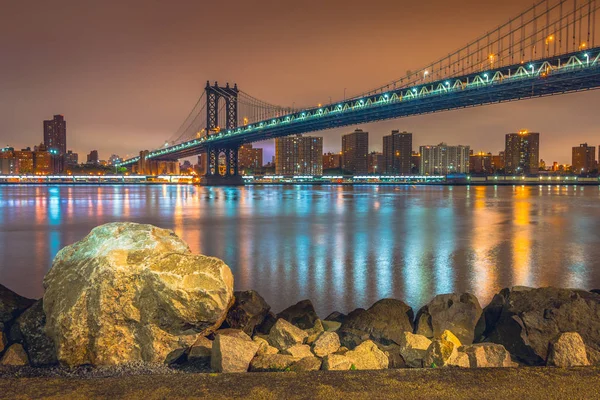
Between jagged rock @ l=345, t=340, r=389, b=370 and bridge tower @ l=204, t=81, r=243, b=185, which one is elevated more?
bridge tower @ l=204, t=81, r=243, b=185

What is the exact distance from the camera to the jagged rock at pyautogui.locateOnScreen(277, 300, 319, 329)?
18.3 feet

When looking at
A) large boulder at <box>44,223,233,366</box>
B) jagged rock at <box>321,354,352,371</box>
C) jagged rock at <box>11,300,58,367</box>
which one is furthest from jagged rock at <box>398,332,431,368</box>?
jagged rock at <box>11,300,58,367</box>

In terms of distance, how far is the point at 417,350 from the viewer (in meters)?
4.39

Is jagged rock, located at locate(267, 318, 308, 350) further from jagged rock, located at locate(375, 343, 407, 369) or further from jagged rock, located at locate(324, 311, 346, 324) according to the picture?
jagged rock, located at locate(324, 311, 346, 324)

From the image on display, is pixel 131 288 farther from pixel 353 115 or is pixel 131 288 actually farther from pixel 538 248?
pixel 353 115

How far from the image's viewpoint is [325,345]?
4.43m

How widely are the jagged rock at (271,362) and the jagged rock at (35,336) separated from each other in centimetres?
226

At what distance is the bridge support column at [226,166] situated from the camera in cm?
8619

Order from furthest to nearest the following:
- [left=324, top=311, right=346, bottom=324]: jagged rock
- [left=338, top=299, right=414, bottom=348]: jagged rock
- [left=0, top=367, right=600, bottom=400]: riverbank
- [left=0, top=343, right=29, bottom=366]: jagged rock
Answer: [left=324, top=311, right=346, bottom=324]: jagged rock, [left=338, top=299, right=414, bottom=348]: jagged rock, [left=0, top=343, right=29, bottom=366]: jagged rock, [left=0, top=367, right=600, bottom=400]: riverbank

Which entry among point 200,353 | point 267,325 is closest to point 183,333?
point 200,353

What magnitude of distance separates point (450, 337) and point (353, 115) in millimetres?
63333

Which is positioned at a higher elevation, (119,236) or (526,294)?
(119,236)

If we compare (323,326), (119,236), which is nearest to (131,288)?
(119,236)

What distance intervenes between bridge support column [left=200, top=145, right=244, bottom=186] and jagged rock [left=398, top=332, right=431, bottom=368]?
83.2m
